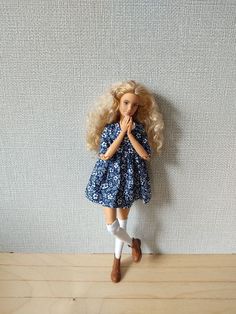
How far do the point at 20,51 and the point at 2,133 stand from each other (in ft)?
0.72

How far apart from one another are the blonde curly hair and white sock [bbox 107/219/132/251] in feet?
0.70

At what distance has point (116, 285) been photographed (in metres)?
0.92

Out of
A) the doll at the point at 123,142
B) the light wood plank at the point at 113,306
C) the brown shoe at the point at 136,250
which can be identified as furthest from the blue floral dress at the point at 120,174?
the light wood plank at the point at 113,306

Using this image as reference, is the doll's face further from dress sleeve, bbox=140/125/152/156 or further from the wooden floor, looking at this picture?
the wooden floor

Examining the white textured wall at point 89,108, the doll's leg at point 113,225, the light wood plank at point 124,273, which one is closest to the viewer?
the white textured wall at point 89,108

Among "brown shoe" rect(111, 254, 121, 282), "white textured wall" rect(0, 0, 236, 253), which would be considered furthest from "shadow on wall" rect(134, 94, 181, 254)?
"brown shoe" rect(111, 254, 121, 282)

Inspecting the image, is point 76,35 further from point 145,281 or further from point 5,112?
point 145,281

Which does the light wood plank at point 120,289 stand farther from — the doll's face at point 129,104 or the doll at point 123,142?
the doll's face at point 129,104

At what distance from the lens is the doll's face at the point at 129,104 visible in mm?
714

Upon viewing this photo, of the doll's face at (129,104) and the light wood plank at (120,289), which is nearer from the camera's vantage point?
the doll's face at (129,104)

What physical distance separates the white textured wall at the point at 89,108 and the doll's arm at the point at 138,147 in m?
0.11

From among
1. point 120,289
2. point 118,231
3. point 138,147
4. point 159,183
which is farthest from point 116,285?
point 138,147

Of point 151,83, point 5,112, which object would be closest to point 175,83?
point 151,83

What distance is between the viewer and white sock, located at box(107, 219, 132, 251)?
2.80 ft
